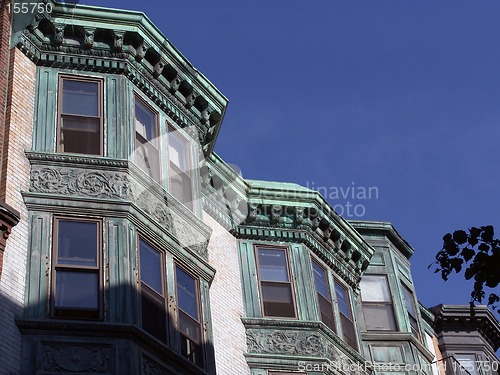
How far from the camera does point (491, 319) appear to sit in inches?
1454

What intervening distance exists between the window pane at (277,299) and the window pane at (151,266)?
4460 mm

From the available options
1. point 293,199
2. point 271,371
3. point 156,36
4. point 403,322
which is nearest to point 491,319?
point 403,322

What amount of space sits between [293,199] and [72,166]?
721 cm

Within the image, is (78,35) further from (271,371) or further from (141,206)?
(271,371)

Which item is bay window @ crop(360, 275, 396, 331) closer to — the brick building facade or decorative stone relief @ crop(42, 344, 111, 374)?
the brick building facade

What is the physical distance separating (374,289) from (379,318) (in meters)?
1.11

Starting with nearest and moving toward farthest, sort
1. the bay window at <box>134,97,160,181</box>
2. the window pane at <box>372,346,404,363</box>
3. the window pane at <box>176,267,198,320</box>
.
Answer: the window pane at <box>176,267,198,320</box>, the bay window at <box>134,97,160,181</box>, the window pane at <box>372,346,404,363</box>

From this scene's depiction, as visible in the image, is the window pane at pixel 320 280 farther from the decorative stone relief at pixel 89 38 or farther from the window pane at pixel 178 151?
the decorative stone relief at pixel 89 38

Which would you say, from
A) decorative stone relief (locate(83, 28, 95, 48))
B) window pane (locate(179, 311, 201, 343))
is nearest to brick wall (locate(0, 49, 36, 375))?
decorative stone relief (locate(83, 28, 95, 48))

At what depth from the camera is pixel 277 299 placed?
2478 cm

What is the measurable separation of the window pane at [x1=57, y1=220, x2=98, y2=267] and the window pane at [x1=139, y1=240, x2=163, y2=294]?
3.36ft

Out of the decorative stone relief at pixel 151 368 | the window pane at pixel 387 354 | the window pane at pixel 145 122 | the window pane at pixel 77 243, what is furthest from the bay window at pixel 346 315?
the window pane at pixel 77 243

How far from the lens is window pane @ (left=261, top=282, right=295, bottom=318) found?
24.5 metres

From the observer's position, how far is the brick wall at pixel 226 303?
22.6m
